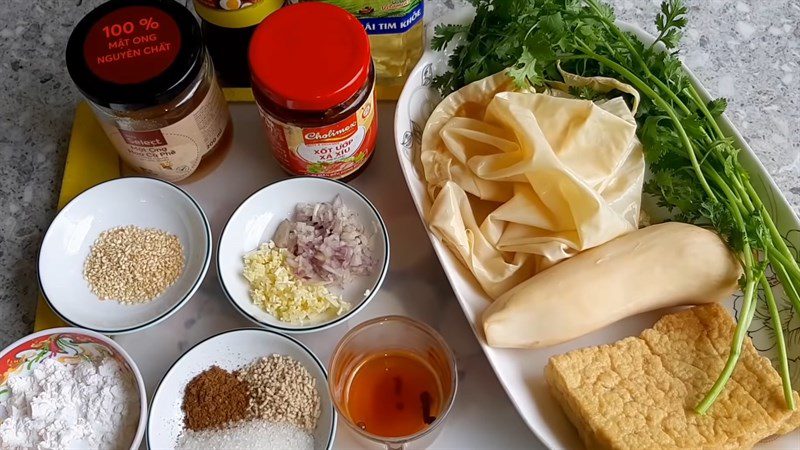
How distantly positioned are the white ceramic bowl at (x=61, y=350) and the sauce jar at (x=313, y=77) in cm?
35

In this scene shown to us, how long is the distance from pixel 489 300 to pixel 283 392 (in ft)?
0.96

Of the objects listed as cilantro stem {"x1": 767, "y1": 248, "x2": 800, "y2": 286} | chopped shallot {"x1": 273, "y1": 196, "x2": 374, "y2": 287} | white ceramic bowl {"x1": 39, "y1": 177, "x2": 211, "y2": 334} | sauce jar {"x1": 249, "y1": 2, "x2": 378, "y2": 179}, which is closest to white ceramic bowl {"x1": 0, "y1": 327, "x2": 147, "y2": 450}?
white ceramic bowl {"x1": 39, "y1": 177, "x2": 211, "y2": 334}

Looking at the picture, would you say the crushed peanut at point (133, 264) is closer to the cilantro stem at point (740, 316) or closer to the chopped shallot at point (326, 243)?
the chopped shallot at point (326, 243)

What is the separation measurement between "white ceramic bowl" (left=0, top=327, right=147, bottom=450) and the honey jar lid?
300 millimetres

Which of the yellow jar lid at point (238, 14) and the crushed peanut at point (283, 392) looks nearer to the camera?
the crushed peanut at point (283, 392)

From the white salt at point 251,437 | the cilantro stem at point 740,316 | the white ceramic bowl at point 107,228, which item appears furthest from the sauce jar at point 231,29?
the cilantro stem at point 740,316

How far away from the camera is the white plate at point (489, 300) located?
2.92 ft

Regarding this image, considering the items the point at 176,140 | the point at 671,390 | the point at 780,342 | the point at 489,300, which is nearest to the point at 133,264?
the point at 176,140

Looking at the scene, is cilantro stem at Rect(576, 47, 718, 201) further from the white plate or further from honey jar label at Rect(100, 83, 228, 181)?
honey jar label at Rect(100, 83, 228, 181)

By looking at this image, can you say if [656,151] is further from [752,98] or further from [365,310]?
[365,310]

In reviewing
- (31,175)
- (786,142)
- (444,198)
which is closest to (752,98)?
(786,142)

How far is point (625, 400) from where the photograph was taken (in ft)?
2.84

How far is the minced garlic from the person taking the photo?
979 millimetres

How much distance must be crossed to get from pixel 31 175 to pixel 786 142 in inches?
48.1
